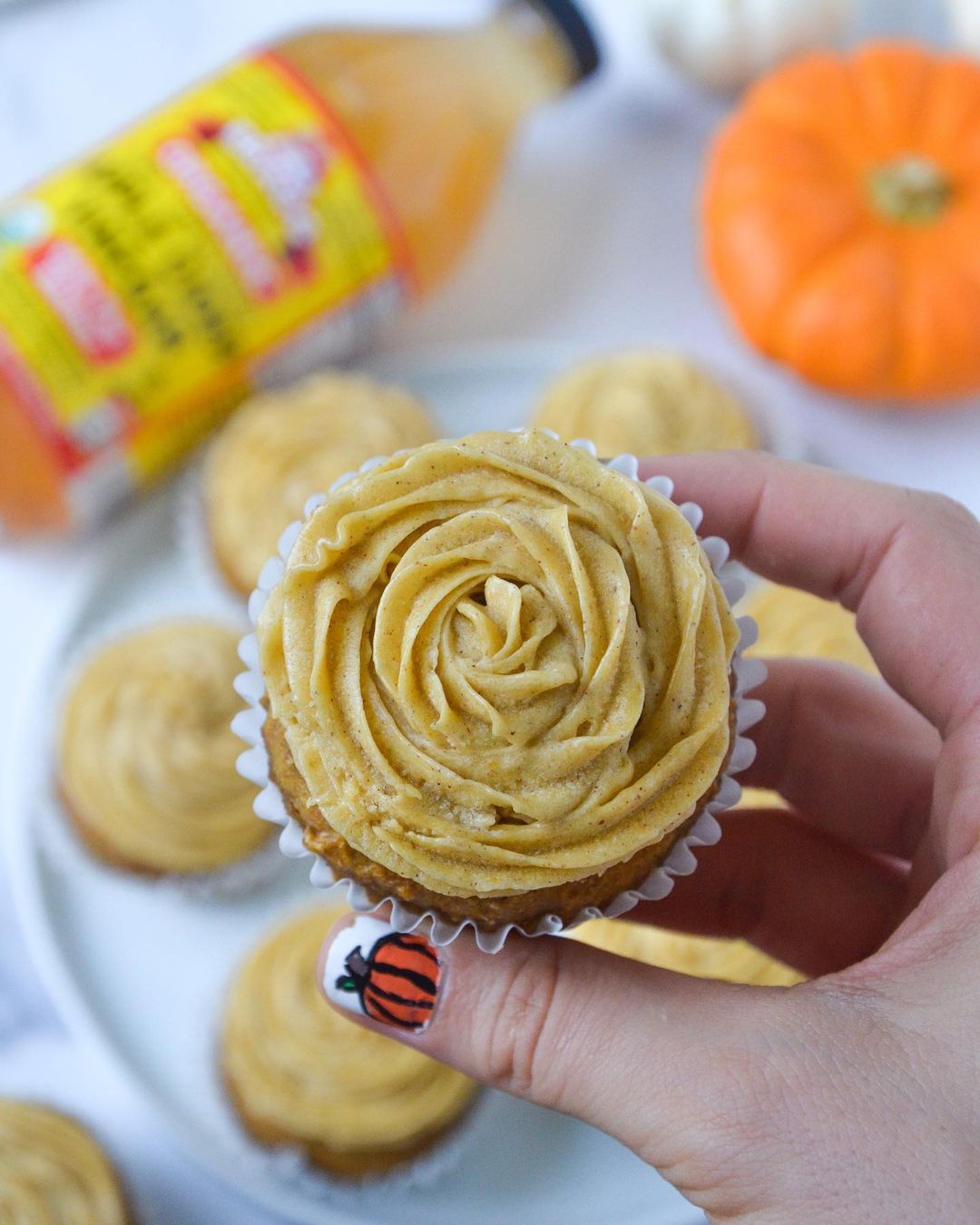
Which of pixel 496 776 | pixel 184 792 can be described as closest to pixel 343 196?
pixel 184 792

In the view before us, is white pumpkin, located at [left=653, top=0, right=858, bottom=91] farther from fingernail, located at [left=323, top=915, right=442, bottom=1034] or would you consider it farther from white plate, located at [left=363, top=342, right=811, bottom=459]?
fingernail, located at [left=323, top=915, right=442, bottom=1034]

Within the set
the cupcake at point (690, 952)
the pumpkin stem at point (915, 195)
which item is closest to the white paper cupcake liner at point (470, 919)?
the cupcake at point (690, 952)

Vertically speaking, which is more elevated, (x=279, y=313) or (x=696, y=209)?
(x=279, y=313)

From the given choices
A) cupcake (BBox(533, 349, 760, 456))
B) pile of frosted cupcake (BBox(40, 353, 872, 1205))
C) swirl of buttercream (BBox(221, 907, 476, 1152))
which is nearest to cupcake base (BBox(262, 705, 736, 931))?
pile of frosted cupcake (BBox(40, 353, 872, 1205))

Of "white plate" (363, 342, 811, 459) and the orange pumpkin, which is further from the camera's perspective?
"white plate" (363, 342, 811, 459)

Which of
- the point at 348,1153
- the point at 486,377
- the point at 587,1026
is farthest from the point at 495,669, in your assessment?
the point at 486,377

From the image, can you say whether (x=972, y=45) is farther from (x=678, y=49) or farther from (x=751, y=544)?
(x=751, y=544)

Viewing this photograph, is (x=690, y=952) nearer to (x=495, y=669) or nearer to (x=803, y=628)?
(x=803, y=628)
